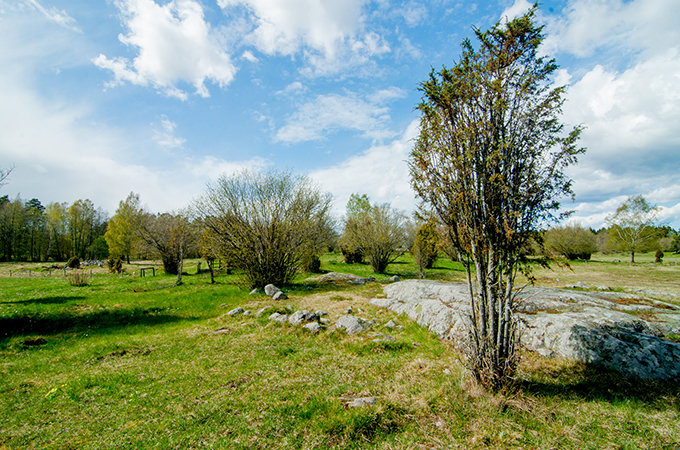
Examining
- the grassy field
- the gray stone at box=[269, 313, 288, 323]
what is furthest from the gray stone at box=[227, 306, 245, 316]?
the grassy field

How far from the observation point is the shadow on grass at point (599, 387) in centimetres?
403

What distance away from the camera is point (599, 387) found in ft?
14.3

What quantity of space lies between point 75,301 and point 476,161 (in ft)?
58.1

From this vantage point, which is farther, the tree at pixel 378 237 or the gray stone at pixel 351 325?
the tree at pixel 378 237

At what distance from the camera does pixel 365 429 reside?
11.7ft

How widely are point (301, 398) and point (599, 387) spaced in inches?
187

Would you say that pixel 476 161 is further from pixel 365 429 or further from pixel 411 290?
pixel 411 290

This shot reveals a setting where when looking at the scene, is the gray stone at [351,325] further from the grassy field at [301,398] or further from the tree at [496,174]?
the tree at [496,174]

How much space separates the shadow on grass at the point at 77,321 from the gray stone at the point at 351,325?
252 inches

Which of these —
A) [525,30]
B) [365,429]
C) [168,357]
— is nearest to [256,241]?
[168,357]

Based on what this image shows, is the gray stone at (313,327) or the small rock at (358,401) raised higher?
the small rock at (358,401)

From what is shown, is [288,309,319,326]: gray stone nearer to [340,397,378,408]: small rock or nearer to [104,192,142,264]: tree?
[340,397,378,408]: small rock

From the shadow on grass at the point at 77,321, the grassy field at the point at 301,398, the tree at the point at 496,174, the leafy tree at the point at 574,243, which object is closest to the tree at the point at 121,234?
the shadow on grass at the point at 77,321

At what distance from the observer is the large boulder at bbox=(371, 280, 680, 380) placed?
4.79m
